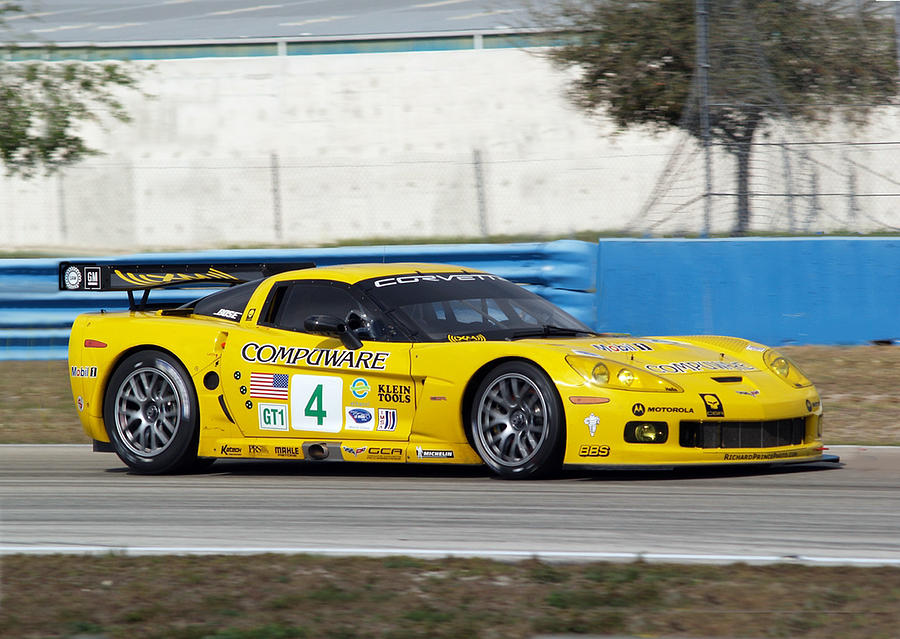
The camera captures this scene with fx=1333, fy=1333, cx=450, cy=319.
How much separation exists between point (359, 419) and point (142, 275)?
224 centimetres

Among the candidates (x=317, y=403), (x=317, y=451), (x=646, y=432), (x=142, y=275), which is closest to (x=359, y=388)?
(x=317, y=403)

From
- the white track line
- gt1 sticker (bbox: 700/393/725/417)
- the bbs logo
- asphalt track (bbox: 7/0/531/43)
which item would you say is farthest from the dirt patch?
asphalt track (bbox: 7/0/531/43)

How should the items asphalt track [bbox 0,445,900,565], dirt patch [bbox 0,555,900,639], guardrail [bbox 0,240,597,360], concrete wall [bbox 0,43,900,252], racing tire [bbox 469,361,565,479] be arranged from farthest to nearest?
1. concrete wall [bbox 0,43,900,252]
2. guardrail [bbox 0,240,597,360]
3. racing tire [bbox 469,361,565,479]
4. asphalt track [bbox 0,445,900,565]
5. dirt patch [bbox 0,555,900,639]

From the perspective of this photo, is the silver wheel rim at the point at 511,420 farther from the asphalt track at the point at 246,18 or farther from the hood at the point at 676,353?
the asphalt track at the point at 246,18

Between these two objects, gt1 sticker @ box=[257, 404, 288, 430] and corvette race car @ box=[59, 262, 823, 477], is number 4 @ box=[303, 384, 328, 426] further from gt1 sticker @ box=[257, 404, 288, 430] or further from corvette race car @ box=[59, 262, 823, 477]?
gt1 sticker @ box=[257, 404, 288, 430]

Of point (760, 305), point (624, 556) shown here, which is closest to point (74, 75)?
point (760, 305)

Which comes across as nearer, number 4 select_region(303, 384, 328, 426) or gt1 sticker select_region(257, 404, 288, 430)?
number 4 select_region(303, 384, 328, 426)

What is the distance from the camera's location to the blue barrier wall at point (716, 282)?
1145 cm

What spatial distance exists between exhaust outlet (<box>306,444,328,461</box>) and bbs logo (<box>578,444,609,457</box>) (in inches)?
61.7

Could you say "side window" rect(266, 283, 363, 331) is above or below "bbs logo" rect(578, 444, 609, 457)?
above

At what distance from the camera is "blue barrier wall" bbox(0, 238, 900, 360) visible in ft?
37.6

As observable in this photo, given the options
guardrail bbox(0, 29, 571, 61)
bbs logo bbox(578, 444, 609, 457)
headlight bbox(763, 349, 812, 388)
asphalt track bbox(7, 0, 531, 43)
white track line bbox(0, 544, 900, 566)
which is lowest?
white track line bbox(0, 544, 900, 566)

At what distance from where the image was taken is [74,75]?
16.0m

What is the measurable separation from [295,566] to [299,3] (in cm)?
2601
